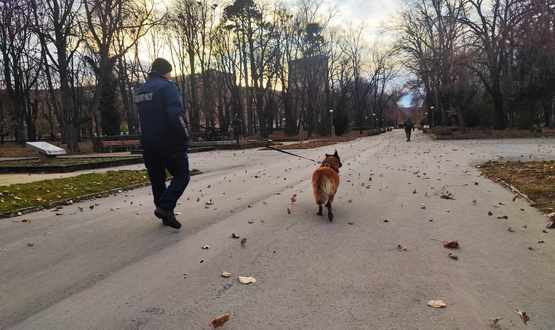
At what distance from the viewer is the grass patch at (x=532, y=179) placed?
23.2ft

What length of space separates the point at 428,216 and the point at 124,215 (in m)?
4.75

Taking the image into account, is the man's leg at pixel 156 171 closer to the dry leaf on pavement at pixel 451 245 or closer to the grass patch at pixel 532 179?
the dry leaf on pavement at pixel 451 245

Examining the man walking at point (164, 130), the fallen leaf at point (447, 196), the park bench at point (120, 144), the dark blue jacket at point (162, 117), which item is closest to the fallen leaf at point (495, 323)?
the man walking at point (164, 130)

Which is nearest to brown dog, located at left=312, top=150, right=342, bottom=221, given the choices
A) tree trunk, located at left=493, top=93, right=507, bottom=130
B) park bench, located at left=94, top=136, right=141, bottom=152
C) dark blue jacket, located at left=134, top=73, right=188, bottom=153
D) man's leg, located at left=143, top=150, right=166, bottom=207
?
dark blue jacket, located at left=134, top=73, right=188, bottom=153

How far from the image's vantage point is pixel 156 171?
6.07m

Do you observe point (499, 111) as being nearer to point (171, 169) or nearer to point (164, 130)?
point (171, 169)

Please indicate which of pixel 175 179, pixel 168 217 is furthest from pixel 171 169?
pixel 168 217

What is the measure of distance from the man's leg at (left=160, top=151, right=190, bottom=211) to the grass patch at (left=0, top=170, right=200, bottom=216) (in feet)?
10.6

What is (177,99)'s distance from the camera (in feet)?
18.9

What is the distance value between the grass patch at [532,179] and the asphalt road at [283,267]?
0.40 m

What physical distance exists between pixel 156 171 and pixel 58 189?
4647 mm

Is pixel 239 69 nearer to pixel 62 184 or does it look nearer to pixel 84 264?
pixel 62 184

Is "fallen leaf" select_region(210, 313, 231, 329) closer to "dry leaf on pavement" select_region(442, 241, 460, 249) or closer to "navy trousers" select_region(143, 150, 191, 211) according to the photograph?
"dry leaf on pavement" select_region(442, 241, 460, 249)

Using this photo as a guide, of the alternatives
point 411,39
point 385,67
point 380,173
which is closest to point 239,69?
point 411,39
